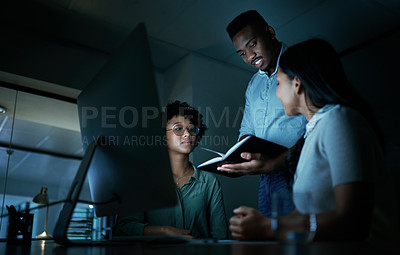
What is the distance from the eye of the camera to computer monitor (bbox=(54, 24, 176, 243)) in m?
0.74

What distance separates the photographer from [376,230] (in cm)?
90

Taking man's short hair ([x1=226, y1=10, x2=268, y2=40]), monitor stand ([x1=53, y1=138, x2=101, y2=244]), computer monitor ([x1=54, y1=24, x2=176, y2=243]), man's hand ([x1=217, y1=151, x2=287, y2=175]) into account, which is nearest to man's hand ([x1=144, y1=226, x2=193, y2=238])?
man's hand ([x1=217, y1=151, x2=287, y2=175])

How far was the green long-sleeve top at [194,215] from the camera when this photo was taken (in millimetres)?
1931

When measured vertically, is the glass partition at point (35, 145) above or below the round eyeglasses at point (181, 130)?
above

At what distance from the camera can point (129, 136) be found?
2.74 ft

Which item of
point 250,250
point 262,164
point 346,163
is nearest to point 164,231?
point 262,164

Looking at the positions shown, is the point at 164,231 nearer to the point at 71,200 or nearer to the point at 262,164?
the point at 262,164

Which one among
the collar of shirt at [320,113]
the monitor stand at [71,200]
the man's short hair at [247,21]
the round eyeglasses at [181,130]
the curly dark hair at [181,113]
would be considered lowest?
the monitor stand at [71,200]

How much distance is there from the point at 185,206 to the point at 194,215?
0.08 metres

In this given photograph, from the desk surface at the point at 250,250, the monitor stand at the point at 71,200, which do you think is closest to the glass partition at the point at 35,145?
the monitor stand at the point at 71,200

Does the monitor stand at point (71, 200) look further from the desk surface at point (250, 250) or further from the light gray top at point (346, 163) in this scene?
the light gray top at point (346, 163)

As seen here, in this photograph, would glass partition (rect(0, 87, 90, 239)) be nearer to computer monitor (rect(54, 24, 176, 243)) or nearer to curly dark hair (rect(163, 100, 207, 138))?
curly dark hair (rect(163, 100, 207, 138))

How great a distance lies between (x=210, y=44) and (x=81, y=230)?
234cm

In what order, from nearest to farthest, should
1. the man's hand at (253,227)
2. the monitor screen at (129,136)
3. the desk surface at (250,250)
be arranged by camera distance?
the desk surface at (250,250), the monitor screen at (129,136), the man's hand at (253,227)
